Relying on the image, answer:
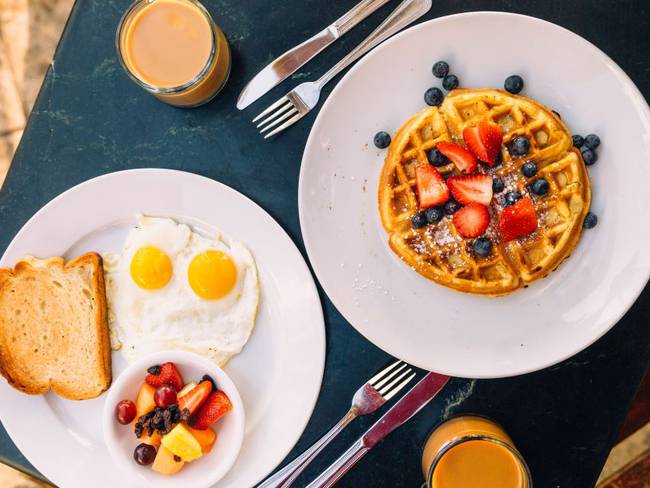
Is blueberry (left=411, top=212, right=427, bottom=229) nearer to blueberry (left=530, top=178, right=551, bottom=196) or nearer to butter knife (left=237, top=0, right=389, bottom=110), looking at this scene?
blueberry (left=530, top=178, right=551, bottom=196)

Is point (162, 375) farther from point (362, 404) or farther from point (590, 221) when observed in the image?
point (590, 221)

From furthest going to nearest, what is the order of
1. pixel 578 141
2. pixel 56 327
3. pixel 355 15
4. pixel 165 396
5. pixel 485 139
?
pixel 56 327 → pixel 355 15 → pixel 165 396 → pixel 578 141 → pixel 485 139

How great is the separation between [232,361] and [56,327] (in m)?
0.79

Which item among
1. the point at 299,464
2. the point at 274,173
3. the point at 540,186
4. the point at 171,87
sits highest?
the point at 171,87

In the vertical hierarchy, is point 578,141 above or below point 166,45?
below

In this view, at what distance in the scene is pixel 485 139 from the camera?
2492 millimetres

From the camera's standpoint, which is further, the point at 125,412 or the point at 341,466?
the point at 341,466

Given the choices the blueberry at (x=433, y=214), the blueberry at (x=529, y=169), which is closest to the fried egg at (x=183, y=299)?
the blueberry at (x=433, y=214)

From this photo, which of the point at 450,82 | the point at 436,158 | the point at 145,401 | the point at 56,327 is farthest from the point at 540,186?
the point at 56,327

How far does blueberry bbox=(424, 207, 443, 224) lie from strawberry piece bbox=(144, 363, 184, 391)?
120cm

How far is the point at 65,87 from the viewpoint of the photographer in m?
2.92

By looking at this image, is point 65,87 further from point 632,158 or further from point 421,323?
point 632,158

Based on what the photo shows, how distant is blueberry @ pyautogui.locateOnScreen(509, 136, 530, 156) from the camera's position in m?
2.51

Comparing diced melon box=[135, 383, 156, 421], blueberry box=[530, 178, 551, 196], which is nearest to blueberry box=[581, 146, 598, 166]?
blueberry box=[530, 178, 551, 196]
